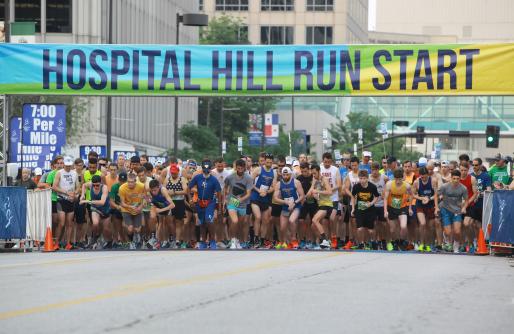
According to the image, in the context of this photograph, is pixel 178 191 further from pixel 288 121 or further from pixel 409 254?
pixel 288 121

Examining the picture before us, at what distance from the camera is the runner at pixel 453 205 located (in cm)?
2366

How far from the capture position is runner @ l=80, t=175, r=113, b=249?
23.5 metres

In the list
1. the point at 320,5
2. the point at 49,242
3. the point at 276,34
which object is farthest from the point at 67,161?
the point at 276,34

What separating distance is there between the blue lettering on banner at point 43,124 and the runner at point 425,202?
805 centimetres

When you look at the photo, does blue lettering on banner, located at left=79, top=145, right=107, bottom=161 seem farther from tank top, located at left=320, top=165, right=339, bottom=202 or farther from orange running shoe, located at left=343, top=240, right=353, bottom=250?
orange running shoe, located at left=343, top=240, right=353, bottom=250

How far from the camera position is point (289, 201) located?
2394 centimetres

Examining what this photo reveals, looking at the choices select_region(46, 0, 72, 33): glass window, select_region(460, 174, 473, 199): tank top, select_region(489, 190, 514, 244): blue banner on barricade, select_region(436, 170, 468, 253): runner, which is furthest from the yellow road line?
select_region(46, 0, 72, 33): glass window

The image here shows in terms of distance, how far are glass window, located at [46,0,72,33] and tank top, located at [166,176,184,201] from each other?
44.6 meters

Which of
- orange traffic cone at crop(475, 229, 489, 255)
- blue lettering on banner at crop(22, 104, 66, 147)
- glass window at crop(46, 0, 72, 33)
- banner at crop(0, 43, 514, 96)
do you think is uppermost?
glass window at crop(46, 0, 72, 33)

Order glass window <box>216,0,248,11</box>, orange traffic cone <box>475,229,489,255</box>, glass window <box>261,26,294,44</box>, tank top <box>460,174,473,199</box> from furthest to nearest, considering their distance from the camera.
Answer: glass window <box>216,0,248,11</box> < glass window <box>261,26,294,44</box> < tank top <box>460,174,473,199</box> < orange traffic cone <box>475,229,489,255</box>

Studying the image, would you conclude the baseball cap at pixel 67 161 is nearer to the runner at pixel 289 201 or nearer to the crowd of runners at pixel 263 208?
the crowd of runners at pixel 263 208

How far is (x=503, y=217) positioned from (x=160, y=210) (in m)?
6.52

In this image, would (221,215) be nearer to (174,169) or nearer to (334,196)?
(174,169)

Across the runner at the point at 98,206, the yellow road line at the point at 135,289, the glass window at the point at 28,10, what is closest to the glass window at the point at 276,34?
the glass window at the point at 28,10
